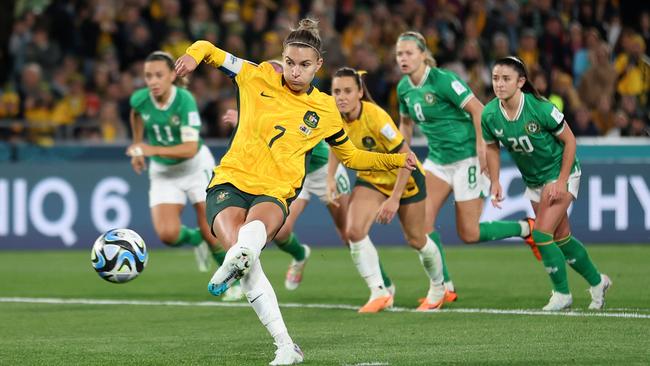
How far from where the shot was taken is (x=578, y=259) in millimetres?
10531

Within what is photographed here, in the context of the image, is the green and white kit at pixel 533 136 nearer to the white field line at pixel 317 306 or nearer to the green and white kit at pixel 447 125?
the green and white kit at pixel 447 125

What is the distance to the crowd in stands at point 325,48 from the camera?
19344 millimetres

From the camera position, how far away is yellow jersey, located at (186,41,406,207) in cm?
807

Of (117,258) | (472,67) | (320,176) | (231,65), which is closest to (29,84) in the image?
(472,67)

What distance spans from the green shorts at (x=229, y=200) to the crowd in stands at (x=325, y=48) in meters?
10.9

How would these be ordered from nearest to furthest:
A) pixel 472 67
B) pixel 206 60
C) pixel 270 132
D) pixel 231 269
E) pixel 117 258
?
pixel 231 269 → pixel 206 60 → pixel 270 132 → pixel 117 258 → pixel 472 67

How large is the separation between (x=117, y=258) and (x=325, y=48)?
11561 millimetres

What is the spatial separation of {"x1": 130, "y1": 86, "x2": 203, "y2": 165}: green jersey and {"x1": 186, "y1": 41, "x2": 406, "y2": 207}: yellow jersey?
13.7 ft

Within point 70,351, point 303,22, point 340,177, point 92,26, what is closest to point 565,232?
point 340,177

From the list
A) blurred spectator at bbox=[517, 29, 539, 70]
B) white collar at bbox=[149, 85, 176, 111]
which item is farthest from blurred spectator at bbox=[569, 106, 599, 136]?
white collar at bbox=[149, 85, 176, 111]

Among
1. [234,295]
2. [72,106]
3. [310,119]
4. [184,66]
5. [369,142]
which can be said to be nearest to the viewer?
[184,66]

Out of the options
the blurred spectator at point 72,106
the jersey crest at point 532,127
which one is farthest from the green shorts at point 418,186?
the blurred spectator at point 72,106

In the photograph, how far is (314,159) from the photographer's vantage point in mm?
12117

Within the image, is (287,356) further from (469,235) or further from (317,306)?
(469,235)
